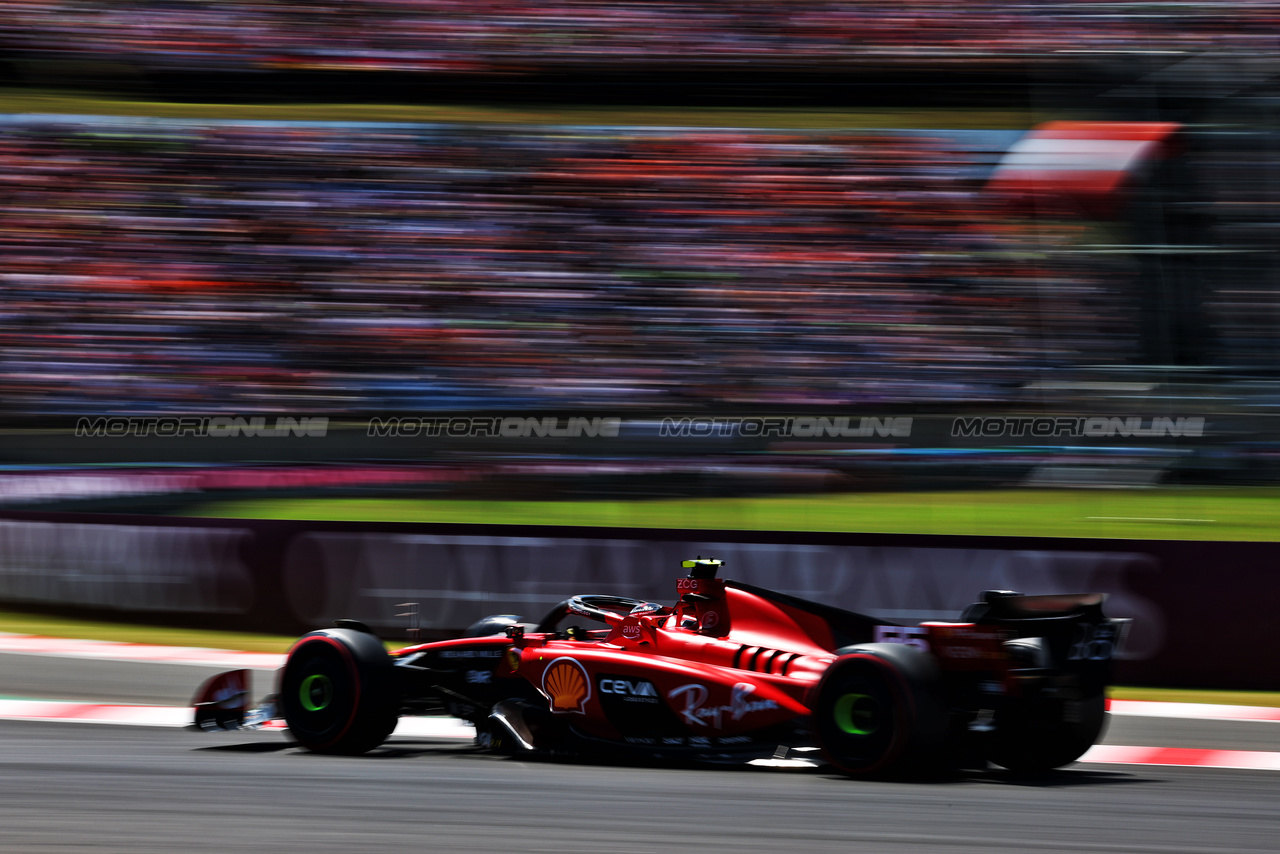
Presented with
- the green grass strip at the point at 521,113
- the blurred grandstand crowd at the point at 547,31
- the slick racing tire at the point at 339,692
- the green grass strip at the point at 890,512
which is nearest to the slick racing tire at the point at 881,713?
the slick racing tire at the point at 339,692

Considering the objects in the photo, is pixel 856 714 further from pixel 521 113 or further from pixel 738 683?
pixel 521 113

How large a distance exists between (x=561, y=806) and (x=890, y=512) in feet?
21.1

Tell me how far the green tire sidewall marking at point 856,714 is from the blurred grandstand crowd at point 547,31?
413 inches

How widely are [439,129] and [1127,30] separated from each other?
7.09 meters

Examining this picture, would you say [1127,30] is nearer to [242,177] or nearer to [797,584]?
[797,584]

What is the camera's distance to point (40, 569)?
33.2 ft

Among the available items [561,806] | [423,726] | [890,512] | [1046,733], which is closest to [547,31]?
[890,512]

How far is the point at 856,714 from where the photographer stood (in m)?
4.84

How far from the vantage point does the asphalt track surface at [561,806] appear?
392cm

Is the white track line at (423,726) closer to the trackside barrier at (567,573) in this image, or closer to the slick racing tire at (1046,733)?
the slick racing tire at (1046,733)

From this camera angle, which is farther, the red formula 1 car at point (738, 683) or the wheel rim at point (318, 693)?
the wheel rim at point (318, 693)

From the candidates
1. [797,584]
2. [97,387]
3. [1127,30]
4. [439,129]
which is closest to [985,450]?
[797,584]

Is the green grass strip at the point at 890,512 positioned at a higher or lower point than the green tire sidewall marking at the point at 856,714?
higher

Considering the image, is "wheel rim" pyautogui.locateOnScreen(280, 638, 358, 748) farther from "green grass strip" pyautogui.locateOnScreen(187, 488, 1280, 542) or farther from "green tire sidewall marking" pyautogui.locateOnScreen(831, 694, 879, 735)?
"green grass strip" pyautogui.locateOnScreen(187, 488, 1280, 542)
